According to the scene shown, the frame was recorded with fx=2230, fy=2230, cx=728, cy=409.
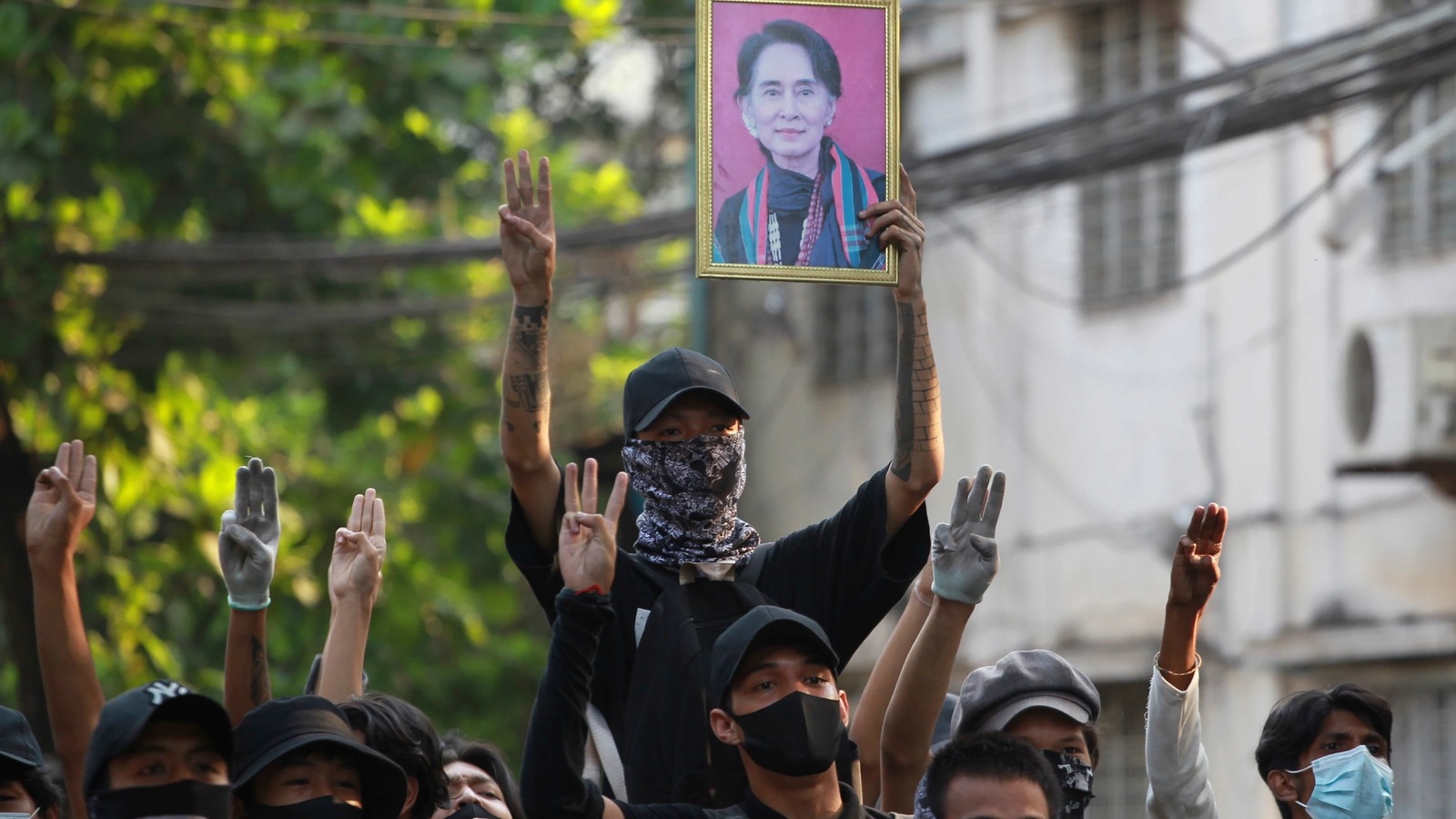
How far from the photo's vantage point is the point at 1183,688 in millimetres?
4785

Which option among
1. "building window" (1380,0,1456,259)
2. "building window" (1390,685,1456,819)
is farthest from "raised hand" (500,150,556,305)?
"building window" (1390,685,1456,819)

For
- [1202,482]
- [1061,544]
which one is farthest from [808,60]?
[1061,544]

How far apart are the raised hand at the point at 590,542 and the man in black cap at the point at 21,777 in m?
1.27

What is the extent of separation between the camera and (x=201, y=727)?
407 cm

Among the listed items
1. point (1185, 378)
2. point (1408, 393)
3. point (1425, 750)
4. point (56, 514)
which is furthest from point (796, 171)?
point (1185, 378)

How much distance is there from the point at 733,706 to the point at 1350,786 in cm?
162

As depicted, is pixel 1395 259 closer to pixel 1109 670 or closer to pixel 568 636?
pixel 1109 670

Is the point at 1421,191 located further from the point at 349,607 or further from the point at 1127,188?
the point at 349,607

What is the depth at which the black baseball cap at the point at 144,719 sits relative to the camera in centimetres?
401

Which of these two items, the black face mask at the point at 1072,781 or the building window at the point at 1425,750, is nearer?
the black face mask at the point at 1072,781

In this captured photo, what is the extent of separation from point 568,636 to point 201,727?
696 mm

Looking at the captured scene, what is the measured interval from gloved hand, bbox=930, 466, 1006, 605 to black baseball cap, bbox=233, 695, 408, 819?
4.13ft

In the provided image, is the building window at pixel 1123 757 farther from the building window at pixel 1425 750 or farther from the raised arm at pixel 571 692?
the raised arm at pixel 571 692

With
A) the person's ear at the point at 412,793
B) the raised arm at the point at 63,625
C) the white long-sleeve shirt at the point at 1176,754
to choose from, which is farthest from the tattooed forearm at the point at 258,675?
the white long-sleeve shirt at the point at 1176,754
